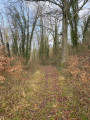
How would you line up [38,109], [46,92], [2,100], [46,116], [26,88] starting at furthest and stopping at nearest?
[26,88] < [46,92] < [2,100] < [38,109] < [46,116]

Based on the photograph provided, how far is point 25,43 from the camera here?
1370cm

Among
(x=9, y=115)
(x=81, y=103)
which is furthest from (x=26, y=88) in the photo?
(x=81, y=103)

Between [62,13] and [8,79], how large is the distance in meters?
9.03

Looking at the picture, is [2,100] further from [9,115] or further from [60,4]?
[60,4]

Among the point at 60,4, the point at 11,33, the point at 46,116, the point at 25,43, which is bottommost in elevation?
the point at 46,116

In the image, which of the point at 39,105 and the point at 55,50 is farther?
the point at 55,50

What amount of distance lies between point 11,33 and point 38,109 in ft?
41.0

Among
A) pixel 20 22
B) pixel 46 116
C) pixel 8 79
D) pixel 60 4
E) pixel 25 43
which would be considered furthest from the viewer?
pixel 25 43

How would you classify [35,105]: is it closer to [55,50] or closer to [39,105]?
[39,105]

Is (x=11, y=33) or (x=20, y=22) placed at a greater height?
(x=20, y=22)

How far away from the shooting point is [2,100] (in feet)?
14.2

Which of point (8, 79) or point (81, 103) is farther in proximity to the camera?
point (8, 79)

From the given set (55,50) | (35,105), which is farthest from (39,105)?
(55,50)

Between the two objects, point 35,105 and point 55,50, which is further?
point 55,50
